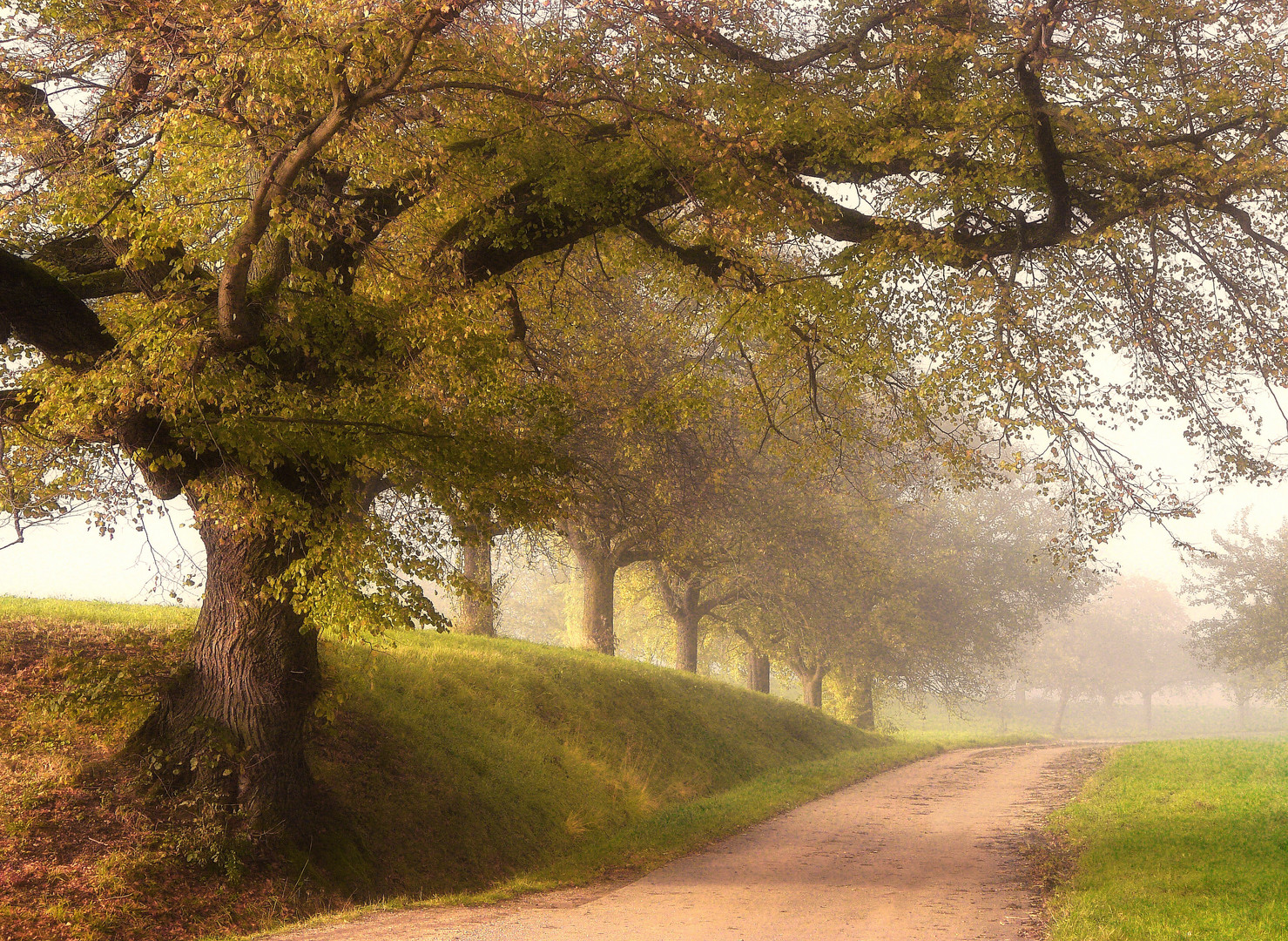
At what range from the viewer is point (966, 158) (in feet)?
37.2

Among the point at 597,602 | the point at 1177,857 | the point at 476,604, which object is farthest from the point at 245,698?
the point at 597,602

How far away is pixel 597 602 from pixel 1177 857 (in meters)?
18.5

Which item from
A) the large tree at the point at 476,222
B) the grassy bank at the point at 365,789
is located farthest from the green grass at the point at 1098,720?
the large tree at the point at 476,222

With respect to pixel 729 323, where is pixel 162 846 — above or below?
below

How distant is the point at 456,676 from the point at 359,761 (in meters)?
3.88

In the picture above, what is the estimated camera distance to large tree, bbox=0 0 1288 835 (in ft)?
28.7

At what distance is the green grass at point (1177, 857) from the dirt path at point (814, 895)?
70cm

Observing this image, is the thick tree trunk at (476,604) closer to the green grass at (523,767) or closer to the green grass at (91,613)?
the green grass at (523,767)

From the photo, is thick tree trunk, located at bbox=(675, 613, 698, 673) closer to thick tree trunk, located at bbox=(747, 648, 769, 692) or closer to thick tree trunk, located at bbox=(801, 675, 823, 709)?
thick tree trunk, located at bbox=(747, 648, 769, 692)

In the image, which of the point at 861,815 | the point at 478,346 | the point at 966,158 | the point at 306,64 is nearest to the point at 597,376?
the point at 478,346

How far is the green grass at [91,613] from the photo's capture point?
1239 centimetres

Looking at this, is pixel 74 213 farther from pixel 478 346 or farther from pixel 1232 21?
pixel 1232 21

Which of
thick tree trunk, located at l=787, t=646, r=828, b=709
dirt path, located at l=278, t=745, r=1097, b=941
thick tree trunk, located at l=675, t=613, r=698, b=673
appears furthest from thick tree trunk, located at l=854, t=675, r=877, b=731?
dirt path, located at l=278, t=745, r=1097, b=941

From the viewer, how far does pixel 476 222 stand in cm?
1141
